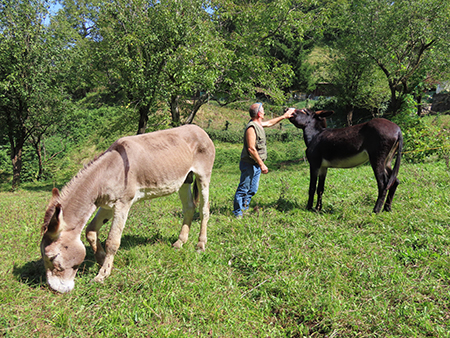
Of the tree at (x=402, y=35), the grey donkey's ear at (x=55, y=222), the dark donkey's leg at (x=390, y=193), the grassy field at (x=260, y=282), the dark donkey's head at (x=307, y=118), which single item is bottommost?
the grassy field at (x=260, y=282)

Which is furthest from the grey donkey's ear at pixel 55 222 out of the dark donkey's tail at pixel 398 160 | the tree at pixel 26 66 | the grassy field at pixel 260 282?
the tree at pixel 26 66

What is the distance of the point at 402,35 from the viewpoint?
44.9 feet

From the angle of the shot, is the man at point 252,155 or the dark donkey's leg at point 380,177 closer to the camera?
the dark donkey's leg at point 380,177

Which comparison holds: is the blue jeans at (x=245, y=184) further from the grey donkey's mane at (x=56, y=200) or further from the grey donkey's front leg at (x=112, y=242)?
the grey donkey's mane at (x=56, y=200)

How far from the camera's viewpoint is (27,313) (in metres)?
2.97

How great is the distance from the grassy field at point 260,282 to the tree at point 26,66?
1135 cm

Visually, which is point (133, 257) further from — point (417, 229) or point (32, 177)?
point (32, 177)

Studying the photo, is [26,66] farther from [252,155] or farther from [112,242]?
[112,242]

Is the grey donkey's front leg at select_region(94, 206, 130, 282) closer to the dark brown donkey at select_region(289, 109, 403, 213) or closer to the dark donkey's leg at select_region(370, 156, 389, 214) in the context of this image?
the dark brown donkey at select_region(289, 109, 403, 213)

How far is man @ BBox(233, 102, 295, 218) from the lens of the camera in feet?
17.9

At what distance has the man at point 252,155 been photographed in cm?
544

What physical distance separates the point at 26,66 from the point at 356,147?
1531cm

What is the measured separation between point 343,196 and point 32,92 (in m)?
15.0

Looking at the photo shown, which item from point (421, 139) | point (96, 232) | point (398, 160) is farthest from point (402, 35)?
point (96, 232)
